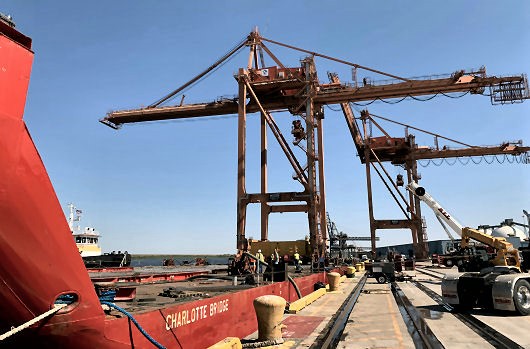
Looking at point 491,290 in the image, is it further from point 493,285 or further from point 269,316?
point 269,316

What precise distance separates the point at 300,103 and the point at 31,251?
3263 cm

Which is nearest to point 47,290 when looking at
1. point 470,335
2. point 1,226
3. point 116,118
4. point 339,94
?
point 1,226

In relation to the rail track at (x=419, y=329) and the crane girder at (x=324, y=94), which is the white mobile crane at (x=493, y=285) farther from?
the crane girder at (x=324, y=94)

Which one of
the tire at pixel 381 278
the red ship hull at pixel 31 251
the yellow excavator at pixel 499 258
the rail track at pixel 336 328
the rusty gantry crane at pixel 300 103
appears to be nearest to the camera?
the red ship hull at pixel 31 251

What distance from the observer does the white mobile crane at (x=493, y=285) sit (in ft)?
37.2

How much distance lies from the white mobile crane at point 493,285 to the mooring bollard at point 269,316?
736cm

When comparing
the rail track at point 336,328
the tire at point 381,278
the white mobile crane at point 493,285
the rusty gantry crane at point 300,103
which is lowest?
the rail track at point 336,328

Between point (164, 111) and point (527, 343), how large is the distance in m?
36.6

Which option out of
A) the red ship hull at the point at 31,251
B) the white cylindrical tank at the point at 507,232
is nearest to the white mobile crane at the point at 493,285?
the red ship hull at the point at 31,251

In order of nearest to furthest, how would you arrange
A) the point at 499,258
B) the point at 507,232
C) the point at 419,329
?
the point at 419,329, the point at 499,258, the point at 507,232

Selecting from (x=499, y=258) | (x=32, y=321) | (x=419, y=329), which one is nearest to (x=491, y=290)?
(x=499, y=258)

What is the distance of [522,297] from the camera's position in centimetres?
1146

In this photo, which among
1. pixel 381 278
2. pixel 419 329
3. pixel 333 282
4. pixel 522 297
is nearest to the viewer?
pixel 419 329

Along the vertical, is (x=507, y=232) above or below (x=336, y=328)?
above
